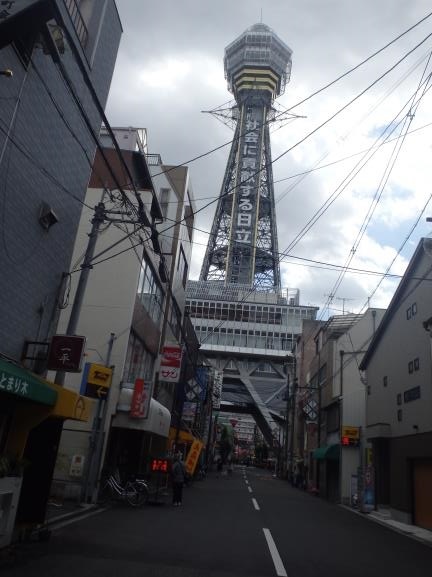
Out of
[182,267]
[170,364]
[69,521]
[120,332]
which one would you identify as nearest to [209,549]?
[69,521]

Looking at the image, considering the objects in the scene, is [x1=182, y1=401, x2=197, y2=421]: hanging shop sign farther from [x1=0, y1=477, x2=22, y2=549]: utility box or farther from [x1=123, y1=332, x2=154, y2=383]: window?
[x1=0, y1=477, x2=22, y2=549]: utility box

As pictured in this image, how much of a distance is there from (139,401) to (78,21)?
1170cm

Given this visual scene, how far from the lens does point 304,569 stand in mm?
8438

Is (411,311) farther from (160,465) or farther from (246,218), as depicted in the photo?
(246,218)

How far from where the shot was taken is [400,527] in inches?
694

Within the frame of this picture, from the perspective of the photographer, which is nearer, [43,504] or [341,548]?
[43,504]

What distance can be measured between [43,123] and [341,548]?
1098 cm

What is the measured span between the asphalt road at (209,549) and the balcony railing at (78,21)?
35.2 ft

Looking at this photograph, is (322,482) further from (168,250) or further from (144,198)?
(144,198)

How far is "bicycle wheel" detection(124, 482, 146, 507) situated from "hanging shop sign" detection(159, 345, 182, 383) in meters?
7.15

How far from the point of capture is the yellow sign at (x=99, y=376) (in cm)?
1570

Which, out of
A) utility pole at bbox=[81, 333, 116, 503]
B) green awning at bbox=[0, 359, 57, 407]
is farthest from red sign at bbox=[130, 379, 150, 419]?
green awning at bbox=[0, 359, 57, 407]

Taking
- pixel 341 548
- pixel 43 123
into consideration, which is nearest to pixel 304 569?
pixel 341 548

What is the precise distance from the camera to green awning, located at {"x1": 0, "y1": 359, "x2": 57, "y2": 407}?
726 cm
